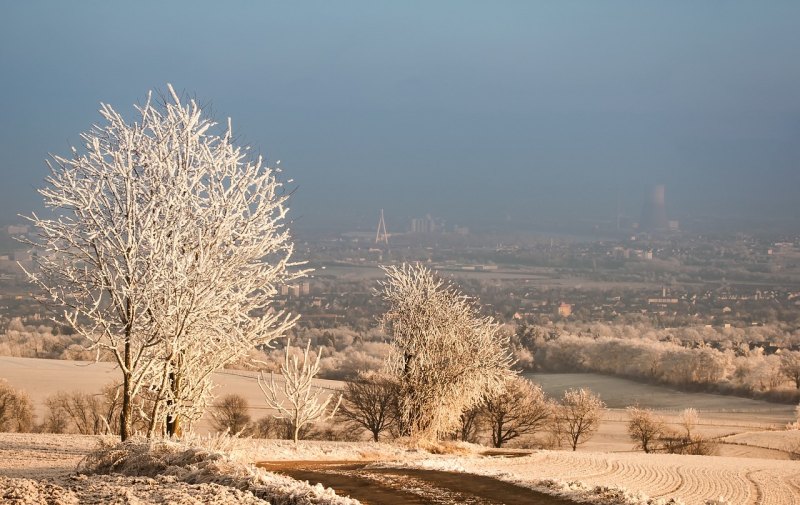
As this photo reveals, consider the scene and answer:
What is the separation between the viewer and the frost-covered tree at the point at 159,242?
15.3 meters

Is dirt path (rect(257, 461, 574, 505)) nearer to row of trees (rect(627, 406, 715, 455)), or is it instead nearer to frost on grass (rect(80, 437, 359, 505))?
frost on grass (rect(80, 437, 359, 505))

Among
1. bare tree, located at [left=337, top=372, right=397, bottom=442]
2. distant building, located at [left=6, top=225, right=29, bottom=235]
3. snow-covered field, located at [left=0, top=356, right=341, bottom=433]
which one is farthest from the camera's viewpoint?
snow-covered field, located at [left=0, top=356, right=341, bottom=433]

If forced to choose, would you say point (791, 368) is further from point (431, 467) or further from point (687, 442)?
point (431, 467)

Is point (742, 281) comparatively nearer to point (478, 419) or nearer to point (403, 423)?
point (478, 419)

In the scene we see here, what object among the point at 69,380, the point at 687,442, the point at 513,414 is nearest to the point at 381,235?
the point at 69,380

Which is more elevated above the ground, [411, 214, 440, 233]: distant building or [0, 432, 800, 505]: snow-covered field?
[411, 214, 440, 233]: distant building

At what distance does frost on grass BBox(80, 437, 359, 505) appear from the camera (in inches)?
428

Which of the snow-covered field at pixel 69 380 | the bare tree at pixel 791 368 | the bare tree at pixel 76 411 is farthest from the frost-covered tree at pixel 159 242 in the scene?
the bare tree at pixel 791 368

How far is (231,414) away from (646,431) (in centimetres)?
2465

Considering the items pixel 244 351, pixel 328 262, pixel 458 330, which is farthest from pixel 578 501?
pixel 328 262

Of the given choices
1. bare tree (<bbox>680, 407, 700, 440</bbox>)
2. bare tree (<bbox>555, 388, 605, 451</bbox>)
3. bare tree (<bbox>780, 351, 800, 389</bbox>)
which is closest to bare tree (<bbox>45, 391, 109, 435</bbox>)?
bare tree (<bbox>555, 388, 605, 451</bbox>)

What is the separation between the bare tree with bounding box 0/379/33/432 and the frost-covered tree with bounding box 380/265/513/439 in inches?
889

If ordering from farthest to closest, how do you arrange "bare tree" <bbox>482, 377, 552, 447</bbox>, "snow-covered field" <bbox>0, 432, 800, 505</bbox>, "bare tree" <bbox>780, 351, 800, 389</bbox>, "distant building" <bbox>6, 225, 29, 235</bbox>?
"bare tree" <bbox>780, 351, 800, 389</bbox> < "bare tree" <bbox>482, 377, 552, 447</bbox> < "distant building" <bbox>6, 225, 29, 235</bbox> < "snow-covered field" <bbox>0, 432, 800, 505</bbox>

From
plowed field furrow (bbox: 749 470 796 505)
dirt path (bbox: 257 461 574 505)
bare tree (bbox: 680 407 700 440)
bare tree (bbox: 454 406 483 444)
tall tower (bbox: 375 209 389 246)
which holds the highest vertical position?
tall tower (bbox: 375 209 389 246)
